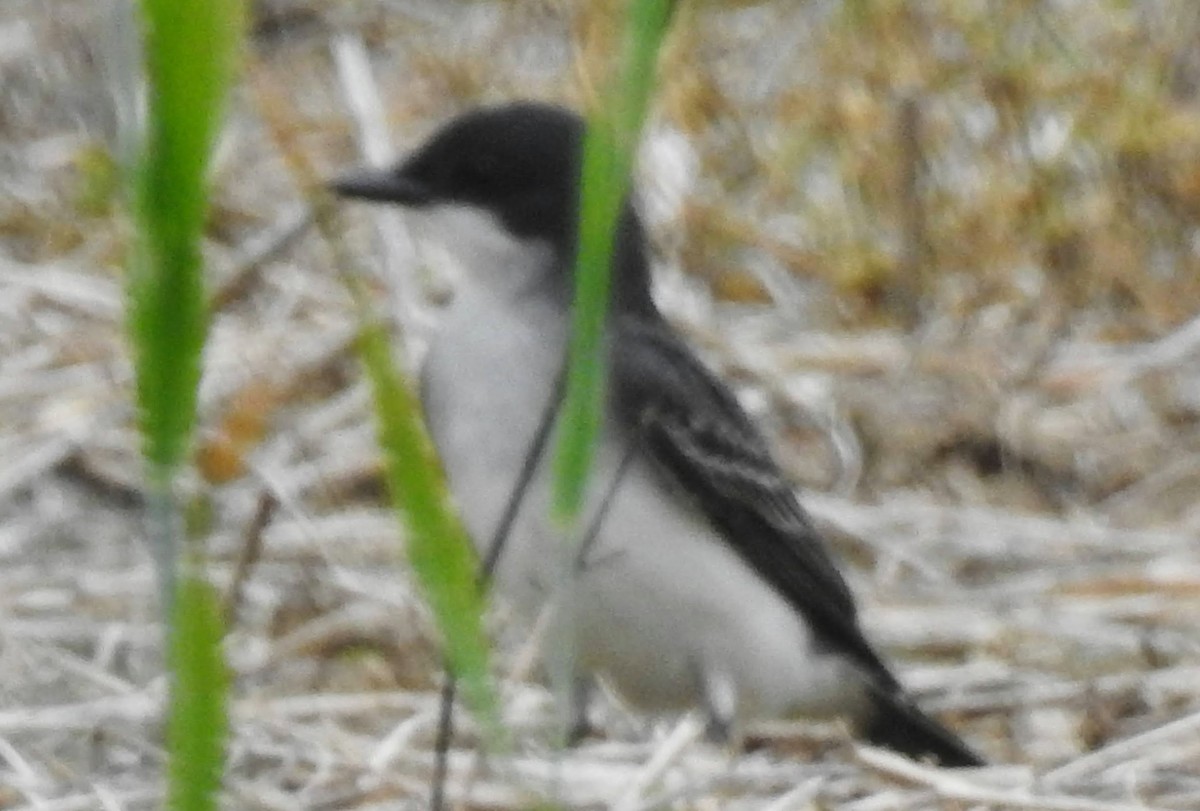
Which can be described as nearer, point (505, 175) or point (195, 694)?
point (195, 694)

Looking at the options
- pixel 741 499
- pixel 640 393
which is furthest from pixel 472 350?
pixel 741 499

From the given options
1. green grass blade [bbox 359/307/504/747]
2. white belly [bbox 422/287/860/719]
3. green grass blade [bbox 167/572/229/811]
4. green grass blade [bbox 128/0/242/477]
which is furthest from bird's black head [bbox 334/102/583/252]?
green grass blade [bbox 128/0/242/477]

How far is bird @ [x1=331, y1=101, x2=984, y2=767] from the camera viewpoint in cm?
348

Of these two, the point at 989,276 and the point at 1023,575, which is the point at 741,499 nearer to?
the point at 1023,575

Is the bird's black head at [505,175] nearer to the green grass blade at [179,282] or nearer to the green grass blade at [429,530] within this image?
the green grass blade at [429,530]

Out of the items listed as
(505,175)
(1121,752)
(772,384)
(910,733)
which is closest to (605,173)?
(1121,752)

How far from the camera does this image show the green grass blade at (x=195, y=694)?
1.39 meters

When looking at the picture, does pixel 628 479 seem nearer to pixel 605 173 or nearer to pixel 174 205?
pixel 605 173

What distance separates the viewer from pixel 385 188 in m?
3.76

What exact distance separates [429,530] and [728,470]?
2.32 m

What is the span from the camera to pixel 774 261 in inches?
208

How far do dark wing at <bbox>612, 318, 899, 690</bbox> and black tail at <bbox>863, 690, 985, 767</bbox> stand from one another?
0.05 meters

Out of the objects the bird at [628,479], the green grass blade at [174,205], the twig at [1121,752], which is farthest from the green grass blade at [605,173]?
the bird at [628,479]

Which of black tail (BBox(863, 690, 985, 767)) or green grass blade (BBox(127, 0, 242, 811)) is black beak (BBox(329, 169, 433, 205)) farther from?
green grass blade (BBox(127, 0, 242, 811))
